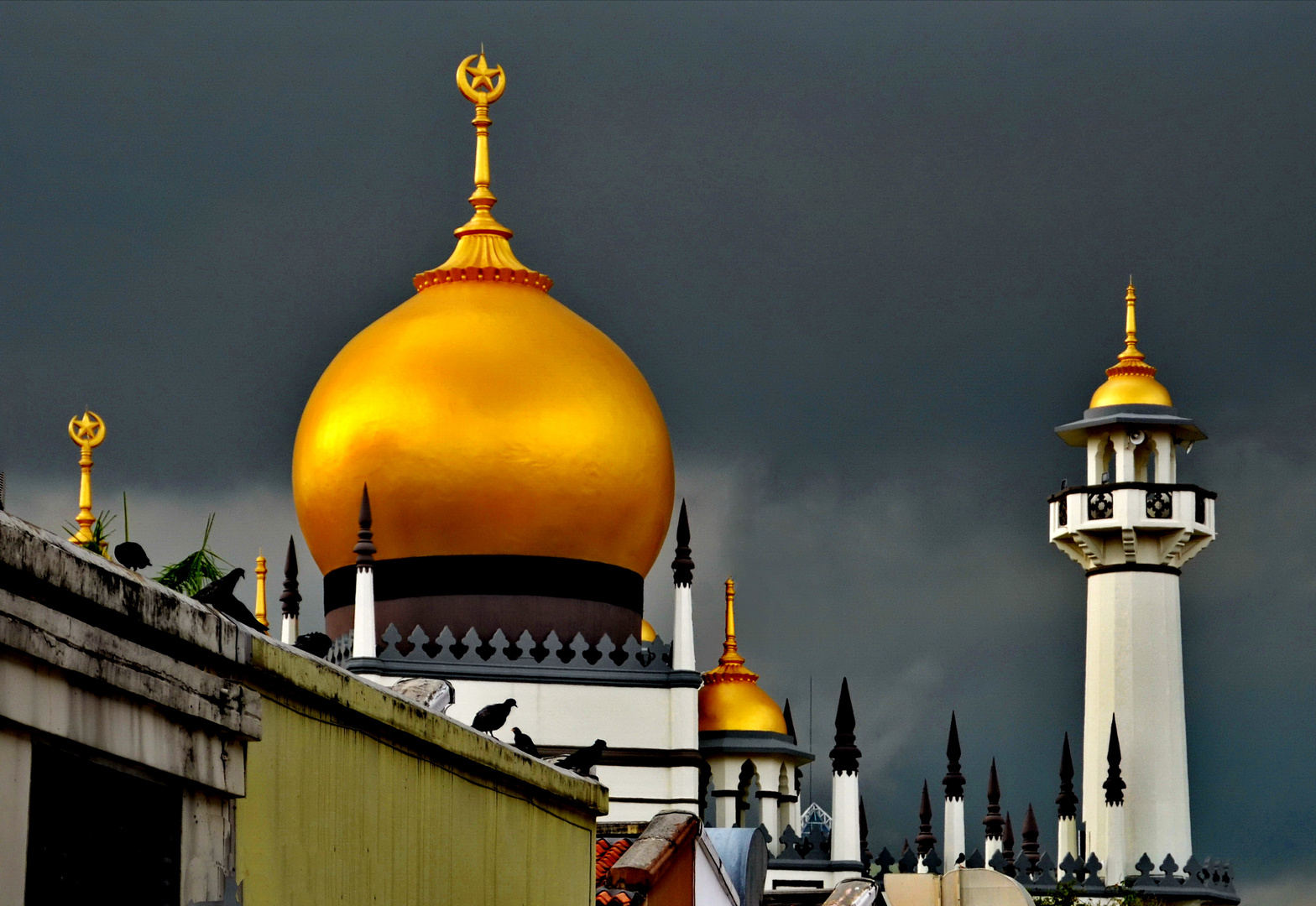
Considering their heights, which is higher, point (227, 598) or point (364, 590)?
point (364, 590)

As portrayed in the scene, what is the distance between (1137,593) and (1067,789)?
13.1 ft

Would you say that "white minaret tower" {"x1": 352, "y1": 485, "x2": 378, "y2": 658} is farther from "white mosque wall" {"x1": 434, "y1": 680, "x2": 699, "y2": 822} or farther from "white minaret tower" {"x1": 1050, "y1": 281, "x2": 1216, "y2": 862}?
"white minaret tower" {"x1": 1050, "y1": 281, "x2": 1216, "y2": 862}

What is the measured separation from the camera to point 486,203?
33.3 meters

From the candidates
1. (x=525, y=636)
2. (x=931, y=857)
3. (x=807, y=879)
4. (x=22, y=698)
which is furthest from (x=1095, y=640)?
(x=22, y=698)

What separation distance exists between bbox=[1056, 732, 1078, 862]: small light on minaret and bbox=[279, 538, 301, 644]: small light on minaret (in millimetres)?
15469

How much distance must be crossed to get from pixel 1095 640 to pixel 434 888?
35.5 meters

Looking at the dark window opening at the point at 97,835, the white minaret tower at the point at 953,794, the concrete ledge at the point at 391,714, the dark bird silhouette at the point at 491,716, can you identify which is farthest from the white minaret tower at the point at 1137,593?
the dark window opening at the point at 97,835

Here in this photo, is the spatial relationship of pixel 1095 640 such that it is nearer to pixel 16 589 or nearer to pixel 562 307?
pixel 562 307

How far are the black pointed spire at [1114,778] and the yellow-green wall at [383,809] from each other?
31.9 meters

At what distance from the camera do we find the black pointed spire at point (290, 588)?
32.8m

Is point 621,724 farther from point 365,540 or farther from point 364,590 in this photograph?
point 365,540

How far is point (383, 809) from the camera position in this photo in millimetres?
10781

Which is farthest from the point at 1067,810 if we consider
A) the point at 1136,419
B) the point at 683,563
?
the point at 683,563

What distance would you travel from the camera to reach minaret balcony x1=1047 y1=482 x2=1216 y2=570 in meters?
45.1
